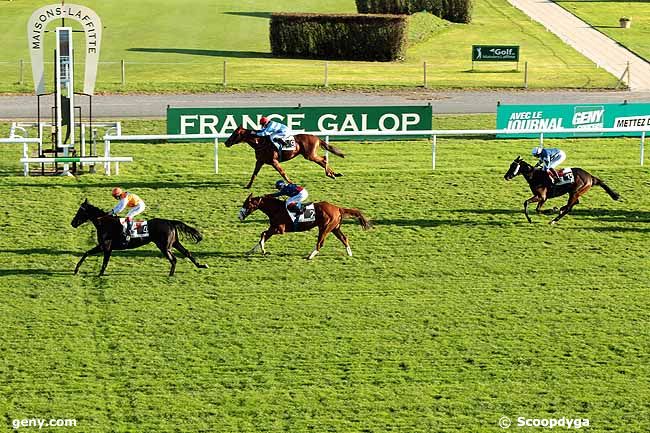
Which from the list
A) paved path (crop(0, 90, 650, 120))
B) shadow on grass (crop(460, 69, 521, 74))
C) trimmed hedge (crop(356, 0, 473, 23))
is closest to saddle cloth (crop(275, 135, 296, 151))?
paved path (crop(0, 90, 650, 120))

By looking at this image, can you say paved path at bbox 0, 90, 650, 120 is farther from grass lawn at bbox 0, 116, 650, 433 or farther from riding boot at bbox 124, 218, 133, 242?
riding boot at bbox 124, 218, 133, 242

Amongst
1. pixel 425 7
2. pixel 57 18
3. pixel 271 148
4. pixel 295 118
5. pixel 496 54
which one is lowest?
pixel 271 148

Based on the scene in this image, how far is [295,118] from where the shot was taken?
82.5 feet

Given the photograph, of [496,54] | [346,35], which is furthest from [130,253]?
[346,35]

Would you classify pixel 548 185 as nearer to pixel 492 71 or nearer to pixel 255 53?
pixel 492 71

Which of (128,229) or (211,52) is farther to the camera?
(211,52)

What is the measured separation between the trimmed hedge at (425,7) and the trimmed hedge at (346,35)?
5.09 meters

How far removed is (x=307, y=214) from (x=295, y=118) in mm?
7424

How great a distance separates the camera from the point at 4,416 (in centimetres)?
1302

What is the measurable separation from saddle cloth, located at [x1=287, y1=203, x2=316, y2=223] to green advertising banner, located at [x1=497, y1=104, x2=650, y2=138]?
9.54 m

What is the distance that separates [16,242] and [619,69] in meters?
26.4

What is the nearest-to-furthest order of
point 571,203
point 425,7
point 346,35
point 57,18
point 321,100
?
point 571,203 → point 57,18 → point 321,100 → point 346,35 → point 425,7

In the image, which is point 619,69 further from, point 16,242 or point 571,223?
point 16,242

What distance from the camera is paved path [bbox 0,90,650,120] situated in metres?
31.5
